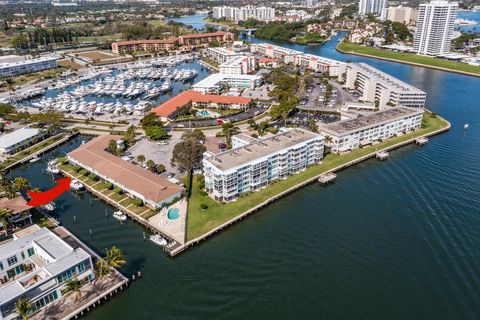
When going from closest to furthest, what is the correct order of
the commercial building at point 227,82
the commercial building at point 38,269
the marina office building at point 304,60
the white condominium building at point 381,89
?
the commercial building at point 38,269 → the white condominium building at point 381,89 → the commercial building at point 227,82 → the marina office building at point 304,60

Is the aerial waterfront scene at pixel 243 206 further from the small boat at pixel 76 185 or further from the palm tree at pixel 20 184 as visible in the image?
the small boat at pixel 76 185

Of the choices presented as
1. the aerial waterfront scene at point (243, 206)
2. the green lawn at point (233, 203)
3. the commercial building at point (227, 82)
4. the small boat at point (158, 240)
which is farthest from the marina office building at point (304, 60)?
the small boat at point (158, 240)

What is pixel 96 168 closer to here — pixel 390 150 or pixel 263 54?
pixel 390 150

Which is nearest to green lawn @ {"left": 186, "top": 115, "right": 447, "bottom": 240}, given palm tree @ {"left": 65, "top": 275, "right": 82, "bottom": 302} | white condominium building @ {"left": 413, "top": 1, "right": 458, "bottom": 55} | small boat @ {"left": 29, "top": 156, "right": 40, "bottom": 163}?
palm tree @ {"left": 65, "top": 275, "right": 82, "bottom": 302}

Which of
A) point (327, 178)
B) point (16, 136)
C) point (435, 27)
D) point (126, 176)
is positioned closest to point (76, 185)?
point (126, 176)

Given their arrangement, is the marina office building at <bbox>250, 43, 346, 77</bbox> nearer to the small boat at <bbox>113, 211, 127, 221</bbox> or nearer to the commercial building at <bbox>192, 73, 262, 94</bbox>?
the commercial building at <bbox>192, 73, 262, 94</bbox>

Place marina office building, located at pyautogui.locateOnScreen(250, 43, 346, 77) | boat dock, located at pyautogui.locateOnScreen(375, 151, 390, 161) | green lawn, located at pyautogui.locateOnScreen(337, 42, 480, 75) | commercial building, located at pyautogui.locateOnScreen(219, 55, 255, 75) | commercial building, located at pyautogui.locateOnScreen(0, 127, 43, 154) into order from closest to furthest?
1. boat dock, located at pyautogui.locateOnScreen(375, 151, 390, 161)
2. commercial building, located at pyautogui.locateOnScreen(0, 127, 43, 154)
3. marina office building, located at pyautogui.locateOnScreen(250, 43, 346, 77)
4. commercial building, located at pyautogui.locateOnScreen(219, 55, 255, 75)
5. green lawn, located at pyautogui.locateOnScreen(337, 42, 480, 75)
